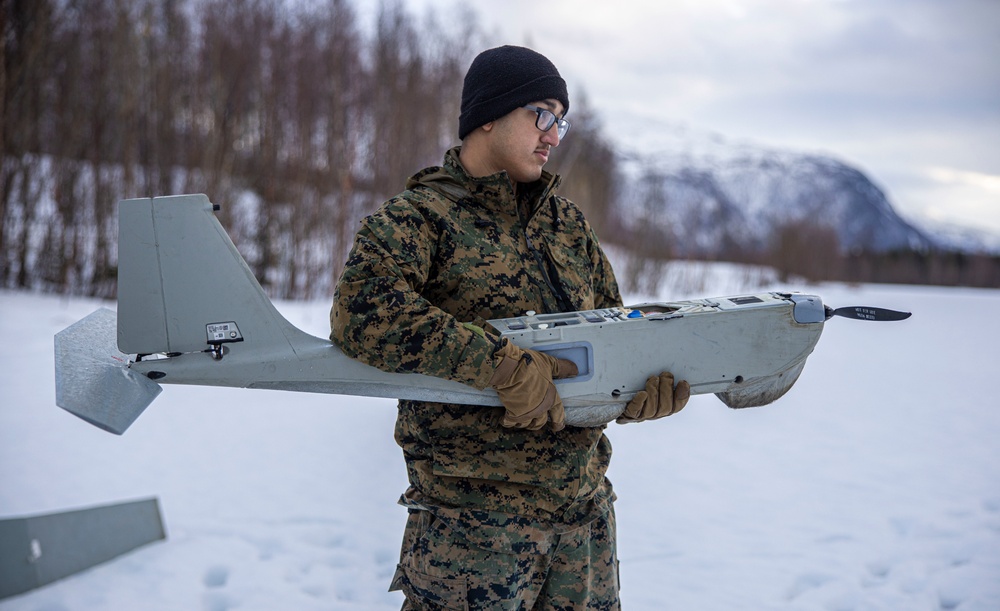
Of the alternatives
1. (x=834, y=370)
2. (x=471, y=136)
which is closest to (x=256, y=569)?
(x=471, y=136)

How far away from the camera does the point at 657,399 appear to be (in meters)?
1.78

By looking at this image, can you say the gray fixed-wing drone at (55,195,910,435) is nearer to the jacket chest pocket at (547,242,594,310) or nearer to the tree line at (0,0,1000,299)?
the jacket chest pocket at (547,242,594,310)

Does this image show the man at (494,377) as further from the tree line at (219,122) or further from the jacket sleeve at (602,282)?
the tree line at (219,122)

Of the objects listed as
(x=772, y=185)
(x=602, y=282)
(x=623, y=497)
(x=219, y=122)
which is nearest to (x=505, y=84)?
(x=602, y=282)

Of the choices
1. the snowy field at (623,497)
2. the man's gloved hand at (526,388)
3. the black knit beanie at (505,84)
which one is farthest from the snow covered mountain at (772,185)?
the man's gloved hand at (526,388)

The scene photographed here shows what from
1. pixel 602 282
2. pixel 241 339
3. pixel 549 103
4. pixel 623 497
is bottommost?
pixel 623 497

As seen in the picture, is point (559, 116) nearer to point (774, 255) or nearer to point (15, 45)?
point (15, 45)

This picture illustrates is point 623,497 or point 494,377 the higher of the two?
point 494,377

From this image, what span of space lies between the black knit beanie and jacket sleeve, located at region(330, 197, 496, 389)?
Result: 455 mm

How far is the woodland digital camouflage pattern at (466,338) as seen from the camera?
4.87 ft

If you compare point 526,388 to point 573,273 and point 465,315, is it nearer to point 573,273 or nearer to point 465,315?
point 465,315

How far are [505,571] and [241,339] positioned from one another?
89 cm

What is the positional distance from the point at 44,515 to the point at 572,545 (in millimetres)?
2569

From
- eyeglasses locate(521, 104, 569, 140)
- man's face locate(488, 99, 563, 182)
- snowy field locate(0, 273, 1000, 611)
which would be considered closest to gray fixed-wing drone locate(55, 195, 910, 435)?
man's face locate(488, 99, 563, 182)
